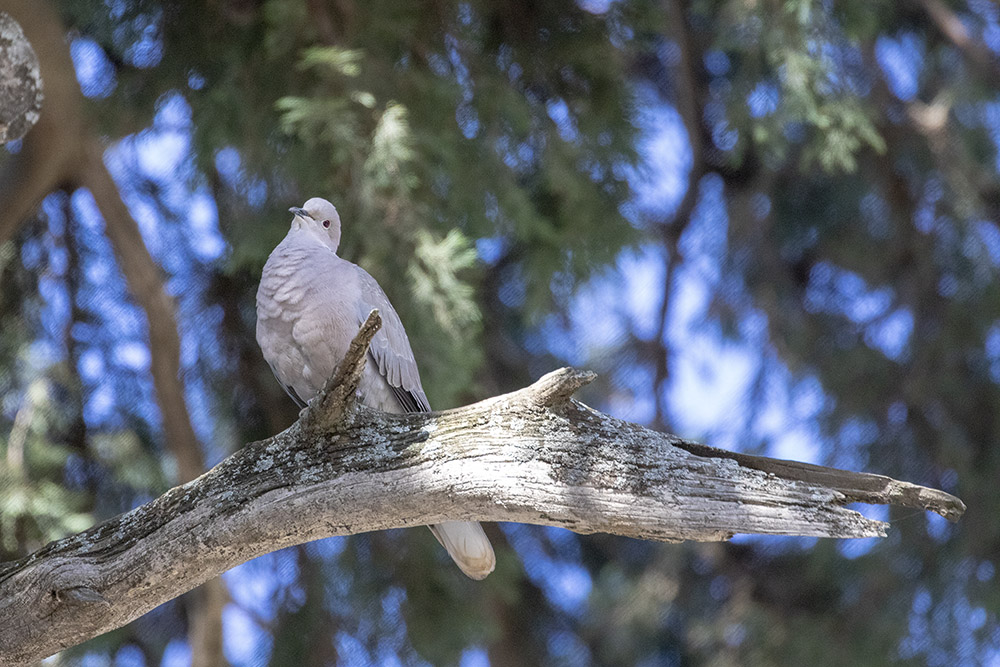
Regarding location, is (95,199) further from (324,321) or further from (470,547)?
(470,547)

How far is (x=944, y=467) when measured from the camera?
5500 millimetres

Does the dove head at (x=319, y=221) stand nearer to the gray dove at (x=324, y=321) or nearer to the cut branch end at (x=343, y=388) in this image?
the gray dove at (x=324, y=321)

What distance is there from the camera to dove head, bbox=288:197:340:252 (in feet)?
7.51

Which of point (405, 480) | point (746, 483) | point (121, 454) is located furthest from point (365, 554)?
point (746, 483)

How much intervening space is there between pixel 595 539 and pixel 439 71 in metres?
3.92

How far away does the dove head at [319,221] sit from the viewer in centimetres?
229

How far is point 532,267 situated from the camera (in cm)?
423

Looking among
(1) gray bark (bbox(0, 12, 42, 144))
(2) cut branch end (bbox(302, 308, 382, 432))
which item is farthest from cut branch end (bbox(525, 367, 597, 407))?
(1) gray bark (bbox(0, 12, 42, 144))

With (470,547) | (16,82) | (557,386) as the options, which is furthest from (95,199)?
(557,386)

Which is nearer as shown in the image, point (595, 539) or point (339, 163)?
point (339, 163)

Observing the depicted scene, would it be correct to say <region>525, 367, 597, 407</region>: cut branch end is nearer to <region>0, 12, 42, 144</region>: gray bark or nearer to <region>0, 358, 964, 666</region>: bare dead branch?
<region>0, 358, 964, 666</region>: bare dead branch

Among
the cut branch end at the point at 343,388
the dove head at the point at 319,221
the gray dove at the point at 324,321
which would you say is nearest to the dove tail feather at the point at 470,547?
the gray dove at the point at 324,321

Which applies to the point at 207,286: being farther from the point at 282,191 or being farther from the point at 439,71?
the point at 439,71

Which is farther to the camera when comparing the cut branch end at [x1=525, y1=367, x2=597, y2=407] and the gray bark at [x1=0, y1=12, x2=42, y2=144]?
the gray bark at [x1=0, y1=12, x2=42, y2=144]
